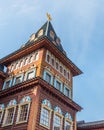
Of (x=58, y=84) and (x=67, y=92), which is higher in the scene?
(x=58, y=84)

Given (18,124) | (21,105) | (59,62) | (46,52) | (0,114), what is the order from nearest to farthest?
(18,124) → (21,105) → (0,114) → (46,52) → (59,62)

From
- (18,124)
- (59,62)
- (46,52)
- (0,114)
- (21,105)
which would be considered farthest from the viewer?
(59,62)

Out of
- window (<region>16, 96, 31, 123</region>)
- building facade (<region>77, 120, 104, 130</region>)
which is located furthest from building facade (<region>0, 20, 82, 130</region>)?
building facade (<region>77, 120, 104, 130</region>)

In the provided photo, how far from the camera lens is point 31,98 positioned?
873 inches

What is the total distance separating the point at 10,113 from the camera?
23.6 metres

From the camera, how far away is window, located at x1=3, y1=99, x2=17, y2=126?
74.9 ft

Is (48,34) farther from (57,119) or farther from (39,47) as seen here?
(57,119)

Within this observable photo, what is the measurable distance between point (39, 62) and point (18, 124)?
7.78 meters

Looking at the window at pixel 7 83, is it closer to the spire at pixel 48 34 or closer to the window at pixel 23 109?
the window at pixel 23 109

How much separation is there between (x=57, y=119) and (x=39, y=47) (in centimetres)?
925

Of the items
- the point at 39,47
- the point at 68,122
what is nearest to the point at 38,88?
the point at 68,122

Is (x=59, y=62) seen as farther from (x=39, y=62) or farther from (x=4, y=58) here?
(x=4, y=58)

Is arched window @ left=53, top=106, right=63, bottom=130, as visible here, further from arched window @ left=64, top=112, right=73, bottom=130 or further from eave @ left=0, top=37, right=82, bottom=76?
eave @ left=0, top=37, right=82, bottom=76

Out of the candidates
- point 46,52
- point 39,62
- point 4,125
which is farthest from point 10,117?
point 46,52
